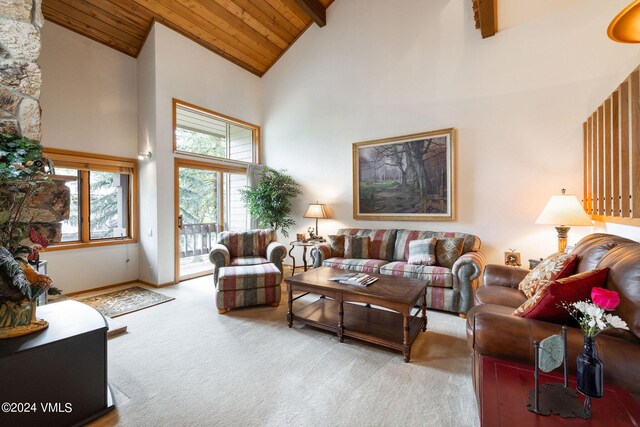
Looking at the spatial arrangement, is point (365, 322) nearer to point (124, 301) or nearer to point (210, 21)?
point (124, 301)

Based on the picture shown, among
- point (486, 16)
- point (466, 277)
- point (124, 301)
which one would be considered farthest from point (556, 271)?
point (124, 301)

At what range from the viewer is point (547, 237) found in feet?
11.3

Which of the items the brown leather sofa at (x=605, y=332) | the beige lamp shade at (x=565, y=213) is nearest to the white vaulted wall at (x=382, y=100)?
the beige lamp shade at (x=565, y=213)

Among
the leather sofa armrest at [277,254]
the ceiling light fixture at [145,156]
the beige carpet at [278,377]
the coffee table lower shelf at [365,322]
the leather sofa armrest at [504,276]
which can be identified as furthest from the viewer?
the ceiling light fixture at [145,156]

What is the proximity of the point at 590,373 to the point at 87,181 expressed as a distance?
18.0ft

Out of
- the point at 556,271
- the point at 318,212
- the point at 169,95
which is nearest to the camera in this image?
the point at 556,271

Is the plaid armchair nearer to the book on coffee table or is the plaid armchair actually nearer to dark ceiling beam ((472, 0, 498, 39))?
the book on coffee table

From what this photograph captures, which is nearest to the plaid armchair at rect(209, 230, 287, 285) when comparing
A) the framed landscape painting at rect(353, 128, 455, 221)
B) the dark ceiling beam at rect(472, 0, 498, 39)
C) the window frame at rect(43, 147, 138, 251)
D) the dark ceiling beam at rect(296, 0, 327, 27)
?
the framed landscape painting at rect(353, 128, 455, 221)

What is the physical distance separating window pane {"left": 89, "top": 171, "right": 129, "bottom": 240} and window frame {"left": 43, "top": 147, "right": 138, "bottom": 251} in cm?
5

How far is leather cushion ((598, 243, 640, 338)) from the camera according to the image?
4.17ft

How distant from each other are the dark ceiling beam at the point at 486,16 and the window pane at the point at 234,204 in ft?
14.5

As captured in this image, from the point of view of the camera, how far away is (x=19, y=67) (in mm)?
1865

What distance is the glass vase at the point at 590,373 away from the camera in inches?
40.2

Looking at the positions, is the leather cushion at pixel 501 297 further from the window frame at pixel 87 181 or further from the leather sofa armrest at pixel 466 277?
→ the window frame at pixel 87 181
